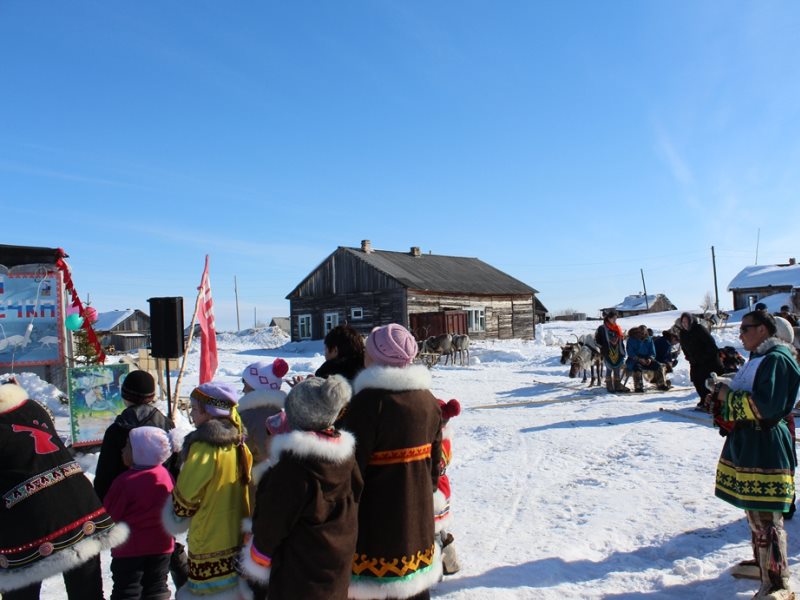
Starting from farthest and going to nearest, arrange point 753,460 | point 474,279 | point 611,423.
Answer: point 474,279
point 611,423
point 753,460

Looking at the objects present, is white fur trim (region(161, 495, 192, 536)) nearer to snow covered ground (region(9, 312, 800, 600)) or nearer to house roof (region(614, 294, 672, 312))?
snow covered ground (region(9, 312, 800, 600))

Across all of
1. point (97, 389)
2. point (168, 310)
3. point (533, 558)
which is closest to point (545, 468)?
point (533, 558)

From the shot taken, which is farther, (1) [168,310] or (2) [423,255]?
(2) [423,255]

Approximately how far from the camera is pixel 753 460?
3766mm

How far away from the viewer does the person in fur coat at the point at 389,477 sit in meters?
2.97

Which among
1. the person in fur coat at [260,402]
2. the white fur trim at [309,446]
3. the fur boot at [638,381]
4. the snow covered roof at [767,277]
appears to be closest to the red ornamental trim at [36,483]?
the person in fur coat at [260,402]

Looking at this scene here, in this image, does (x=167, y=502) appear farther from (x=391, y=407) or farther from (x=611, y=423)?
(x=611, y=423)

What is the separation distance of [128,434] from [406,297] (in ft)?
87.2

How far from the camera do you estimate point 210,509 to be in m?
3.18

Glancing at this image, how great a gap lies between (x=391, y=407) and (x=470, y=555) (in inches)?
91.0

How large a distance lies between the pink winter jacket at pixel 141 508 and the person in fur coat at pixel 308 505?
990mm

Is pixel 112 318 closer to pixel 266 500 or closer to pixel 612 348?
pixel 612 348

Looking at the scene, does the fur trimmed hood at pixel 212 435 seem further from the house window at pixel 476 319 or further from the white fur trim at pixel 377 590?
the house window at pixel 476 319

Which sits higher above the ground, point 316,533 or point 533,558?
point 316,533
